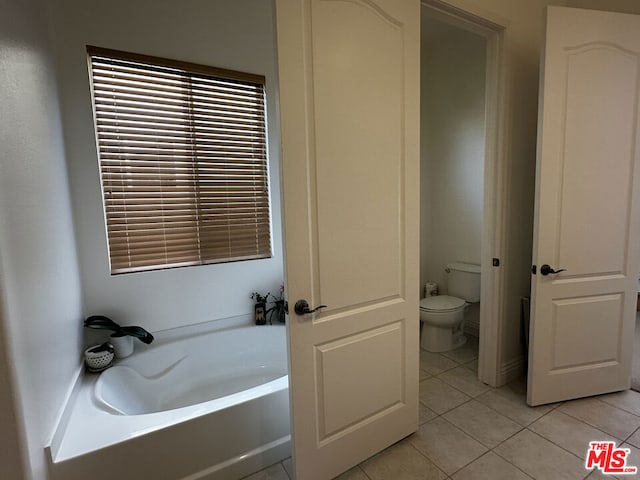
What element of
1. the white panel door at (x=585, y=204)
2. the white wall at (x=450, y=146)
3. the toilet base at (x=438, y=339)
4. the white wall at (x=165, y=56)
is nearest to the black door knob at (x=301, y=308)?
the white wall at (x=165, y=56)

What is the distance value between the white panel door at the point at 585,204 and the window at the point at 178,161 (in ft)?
6.08

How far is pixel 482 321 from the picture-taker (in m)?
2.20

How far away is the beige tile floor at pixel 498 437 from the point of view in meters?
1.50

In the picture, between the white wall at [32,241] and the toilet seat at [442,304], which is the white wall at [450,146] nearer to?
the toilet seat at [442,304]

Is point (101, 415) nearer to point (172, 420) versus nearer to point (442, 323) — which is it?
point (172, 420)

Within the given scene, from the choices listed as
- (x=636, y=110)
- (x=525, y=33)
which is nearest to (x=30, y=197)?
(x=525, y=33)

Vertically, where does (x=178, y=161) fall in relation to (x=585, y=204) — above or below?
above

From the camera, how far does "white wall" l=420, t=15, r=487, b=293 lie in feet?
9.27

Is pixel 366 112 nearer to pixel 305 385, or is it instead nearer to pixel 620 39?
pixel 305 385

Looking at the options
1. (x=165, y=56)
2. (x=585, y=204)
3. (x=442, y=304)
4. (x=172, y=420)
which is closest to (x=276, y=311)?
(x=172, y=420)

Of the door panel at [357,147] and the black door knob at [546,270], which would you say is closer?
the door panel at [357,147]

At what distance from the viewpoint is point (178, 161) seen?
2.12 meters

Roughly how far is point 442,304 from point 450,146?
1.53 meters

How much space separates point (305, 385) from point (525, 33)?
2.47m
